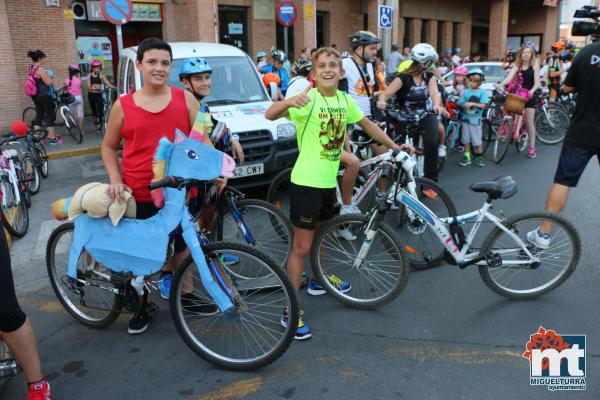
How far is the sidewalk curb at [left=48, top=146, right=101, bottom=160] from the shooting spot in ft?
34.2

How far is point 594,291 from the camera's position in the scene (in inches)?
160

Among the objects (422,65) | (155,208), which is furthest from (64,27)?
(155,208)

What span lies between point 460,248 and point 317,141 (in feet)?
4.59

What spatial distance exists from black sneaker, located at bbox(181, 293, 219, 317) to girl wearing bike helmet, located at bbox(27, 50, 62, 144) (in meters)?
9.42

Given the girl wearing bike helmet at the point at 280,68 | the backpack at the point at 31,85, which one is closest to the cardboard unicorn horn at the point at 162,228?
the backpack at the point at 31,85

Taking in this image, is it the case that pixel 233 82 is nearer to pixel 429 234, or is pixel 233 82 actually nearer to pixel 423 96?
pixel 423 96

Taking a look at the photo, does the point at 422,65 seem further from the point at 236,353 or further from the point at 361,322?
the point at 236,353

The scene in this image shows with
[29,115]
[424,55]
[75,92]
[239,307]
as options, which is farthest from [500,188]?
[29,115]

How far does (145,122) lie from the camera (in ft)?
10.7

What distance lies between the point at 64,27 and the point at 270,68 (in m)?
5.69

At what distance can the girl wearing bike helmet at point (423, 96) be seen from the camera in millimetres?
5930

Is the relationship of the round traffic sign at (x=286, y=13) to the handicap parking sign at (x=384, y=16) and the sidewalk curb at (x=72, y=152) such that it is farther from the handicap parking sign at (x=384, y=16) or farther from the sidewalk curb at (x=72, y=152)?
the sidewalk curb at (x=72, y=152)

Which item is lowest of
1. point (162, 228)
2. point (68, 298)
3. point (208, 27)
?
point (68, 298)

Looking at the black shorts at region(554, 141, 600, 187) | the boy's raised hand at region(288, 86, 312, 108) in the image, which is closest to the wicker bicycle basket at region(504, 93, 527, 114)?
the black shorts at region(554, 141, 600, 187)
